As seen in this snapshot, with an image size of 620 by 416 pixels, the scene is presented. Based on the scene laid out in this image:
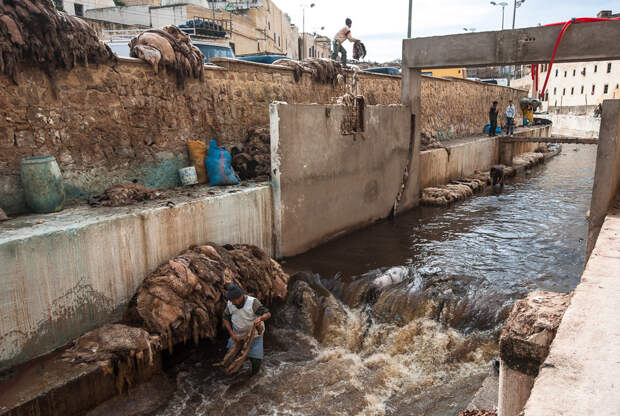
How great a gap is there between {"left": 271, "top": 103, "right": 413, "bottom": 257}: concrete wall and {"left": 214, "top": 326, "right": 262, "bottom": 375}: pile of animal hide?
3042 mm

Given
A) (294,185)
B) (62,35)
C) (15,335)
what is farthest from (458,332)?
(62,35)

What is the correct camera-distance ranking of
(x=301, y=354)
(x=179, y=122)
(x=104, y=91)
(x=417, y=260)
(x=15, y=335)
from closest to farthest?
(x=15, y=335) → (x=301, y=354) → (x=104, y=91) → (x=179, y=122) → (x=417, y=260)

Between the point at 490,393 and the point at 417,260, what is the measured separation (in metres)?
4.48

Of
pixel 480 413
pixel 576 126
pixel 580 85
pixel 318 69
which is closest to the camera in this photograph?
pixel 480 413

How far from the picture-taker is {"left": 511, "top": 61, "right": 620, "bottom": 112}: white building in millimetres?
50594

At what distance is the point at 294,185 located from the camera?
27.1 ft

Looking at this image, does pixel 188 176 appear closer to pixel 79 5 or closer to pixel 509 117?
pixel 509 117

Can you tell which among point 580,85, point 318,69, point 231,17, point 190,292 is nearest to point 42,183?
point 190,292

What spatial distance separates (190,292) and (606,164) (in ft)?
19.1

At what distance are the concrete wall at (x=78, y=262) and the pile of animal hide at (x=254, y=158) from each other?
192 cm

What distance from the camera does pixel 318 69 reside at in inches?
446

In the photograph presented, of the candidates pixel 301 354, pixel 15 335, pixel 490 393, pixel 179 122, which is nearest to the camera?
pixel 490 393

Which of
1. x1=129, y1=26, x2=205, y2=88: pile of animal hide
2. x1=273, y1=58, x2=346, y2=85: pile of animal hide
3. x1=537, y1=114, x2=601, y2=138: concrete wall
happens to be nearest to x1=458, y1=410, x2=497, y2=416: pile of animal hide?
x1=129, y1=26, x2=205, y2=88: pile of animal hide

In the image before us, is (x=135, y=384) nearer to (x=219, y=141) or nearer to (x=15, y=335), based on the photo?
(x=15, y=335)
